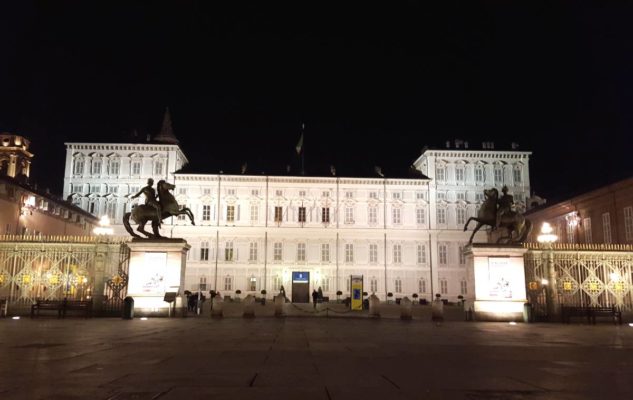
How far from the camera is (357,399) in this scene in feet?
19.4

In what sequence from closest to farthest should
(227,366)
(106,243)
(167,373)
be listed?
(167,373)
(227,366)
(106,243)

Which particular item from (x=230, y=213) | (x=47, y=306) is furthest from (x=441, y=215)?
(x=47, y=306)

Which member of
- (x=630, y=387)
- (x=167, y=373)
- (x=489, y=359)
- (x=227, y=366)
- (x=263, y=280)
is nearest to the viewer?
(x=630, y=387)

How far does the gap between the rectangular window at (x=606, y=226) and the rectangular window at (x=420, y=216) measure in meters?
21.8

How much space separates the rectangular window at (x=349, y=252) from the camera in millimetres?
60562

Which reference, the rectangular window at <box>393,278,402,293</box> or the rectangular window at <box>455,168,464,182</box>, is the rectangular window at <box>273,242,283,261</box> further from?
the rectangular window at <box>455,168,464,182</box>

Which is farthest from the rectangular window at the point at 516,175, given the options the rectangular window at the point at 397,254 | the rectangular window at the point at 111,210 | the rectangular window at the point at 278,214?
the rectangular window at the point at 111,210

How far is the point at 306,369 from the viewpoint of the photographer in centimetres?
828

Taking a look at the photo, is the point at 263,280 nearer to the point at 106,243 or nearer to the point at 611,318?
the point at 106,243

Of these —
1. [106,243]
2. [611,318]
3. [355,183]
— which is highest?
[355,183]

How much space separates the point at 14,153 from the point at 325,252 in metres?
59.1

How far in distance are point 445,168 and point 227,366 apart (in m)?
57.3

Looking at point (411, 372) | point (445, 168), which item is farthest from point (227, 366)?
point (445, 168)

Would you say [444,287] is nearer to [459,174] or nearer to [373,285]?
[373,285]
